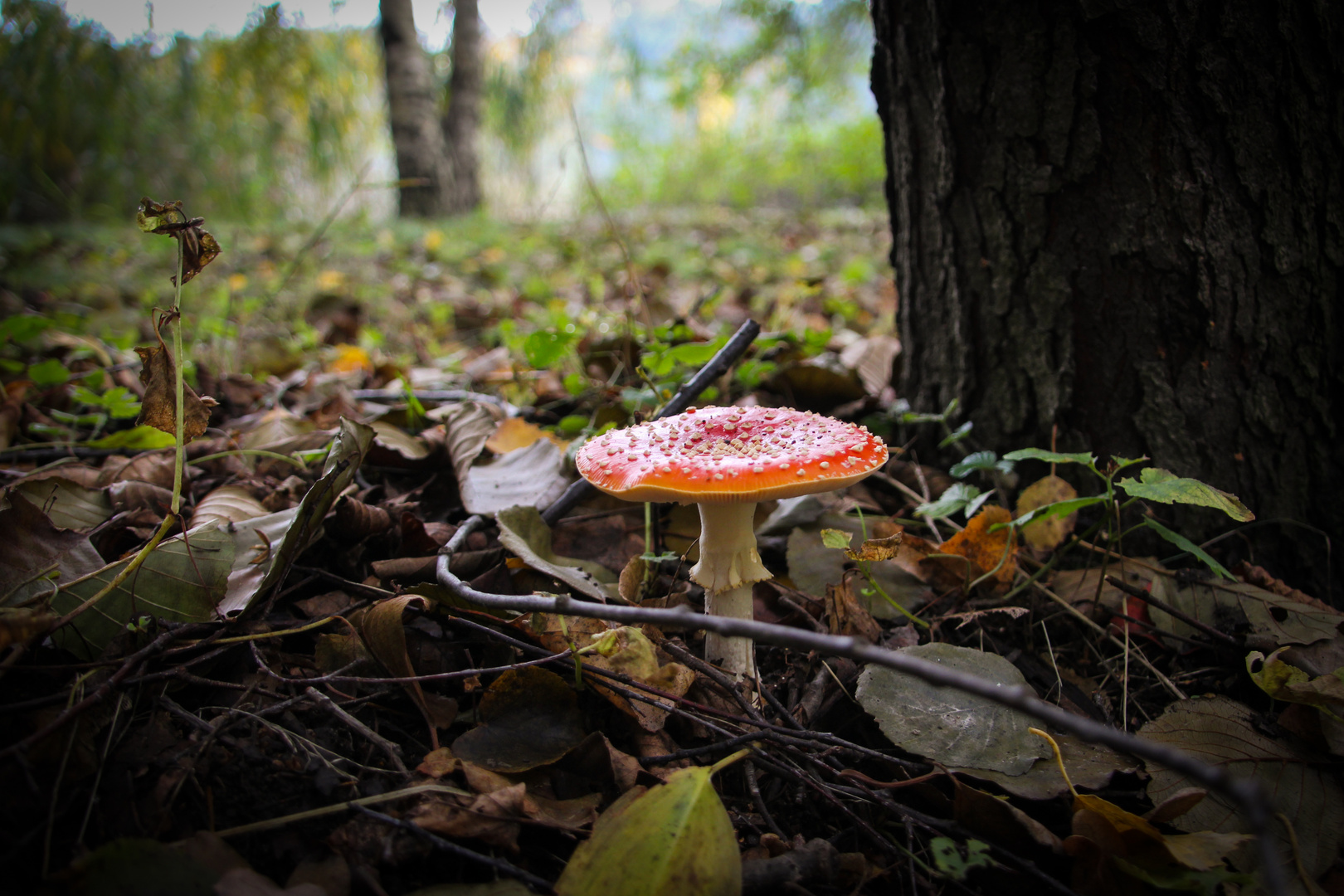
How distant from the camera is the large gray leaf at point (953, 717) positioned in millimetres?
1399

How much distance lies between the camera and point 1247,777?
55.1 inches

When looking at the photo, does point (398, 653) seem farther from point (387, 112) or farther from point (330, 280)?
point (387, 112)

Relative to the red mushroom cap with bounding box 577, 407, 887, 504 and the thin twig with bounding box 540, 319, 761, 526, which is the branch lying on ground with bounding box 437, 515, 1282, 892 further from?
the thin twig with bounding box 540, 319, 761, 526

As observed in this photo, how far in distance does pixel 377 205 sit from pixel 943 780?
9.95 m

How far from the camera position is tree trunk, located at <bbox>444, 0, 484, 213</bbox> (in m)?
9.20

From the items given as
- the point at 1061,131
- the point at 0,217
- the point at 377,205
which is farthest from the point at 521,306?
the point at 0,217

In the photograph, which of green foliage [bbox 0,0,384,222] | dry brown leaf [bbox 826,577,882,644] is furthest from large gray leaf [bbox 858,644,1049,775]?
green foliage [bbox 0,0,384,222]

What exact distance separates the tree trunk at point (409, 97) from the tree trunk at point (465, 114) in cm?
59

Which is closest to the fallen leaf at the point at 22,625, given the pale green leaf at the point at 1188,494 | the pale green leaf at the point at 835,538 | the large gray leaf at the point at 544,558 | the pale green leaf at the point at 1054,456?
the large gray leaf at the point at 544,558

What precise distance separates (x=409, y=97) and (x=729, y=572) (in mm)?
9015

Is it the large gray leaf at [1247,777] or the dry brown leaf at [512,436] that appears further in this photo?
the dry brown leaf at [512,436]

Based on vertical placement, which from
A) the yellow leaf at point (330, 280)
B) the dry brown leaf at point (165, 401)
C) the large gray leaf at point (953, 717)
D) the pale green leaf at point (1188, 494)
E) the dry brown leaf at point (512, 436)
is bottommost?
the large gray leaf at point (953, 717)

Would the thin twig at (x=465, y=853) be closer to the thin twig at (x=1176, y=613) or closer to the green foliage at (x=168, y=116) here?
the thin twig at (x=1176, y=613)

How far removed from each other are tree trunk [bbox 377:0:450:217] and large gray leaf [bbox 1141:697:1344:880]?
876 cm
